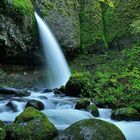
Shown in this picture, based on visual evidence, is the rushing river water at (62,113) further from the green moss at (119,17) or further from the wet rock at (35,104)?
the green moss at (119,17)

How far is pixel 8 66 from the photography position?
16016 mm

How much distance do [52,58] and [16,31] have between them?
228cm

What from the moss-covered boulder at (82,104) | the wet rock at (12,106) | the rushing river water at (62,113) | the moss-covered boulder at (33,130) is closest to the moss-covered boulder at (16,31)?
the rushing river water at (62,113)

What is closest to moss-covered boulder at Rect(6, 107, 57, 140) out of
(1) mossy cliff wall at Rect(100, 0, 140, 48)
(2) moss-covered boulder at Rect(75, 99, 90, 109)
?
(2) moss-covered boulder at Rect(75, 99, 90, 109)

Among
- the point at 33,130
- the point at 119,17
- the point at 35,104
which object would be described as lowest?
the point at 35,104

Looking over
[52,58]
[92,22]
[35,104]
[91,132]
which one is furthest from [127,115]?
[92,22]

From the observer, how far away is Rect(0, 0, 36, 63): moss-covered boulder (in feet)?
49.4

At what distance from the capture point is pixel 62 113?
10.2 m

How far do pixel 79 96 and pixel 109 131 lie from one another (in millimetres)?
5705

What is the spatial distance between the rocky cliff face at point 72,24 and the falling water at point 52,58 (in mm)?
479

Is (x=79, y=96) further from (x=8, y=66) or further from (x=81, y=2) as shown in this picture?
(x=81, y=2)

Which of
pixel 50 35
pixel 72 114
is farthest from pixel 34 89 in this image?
pixel 72 114

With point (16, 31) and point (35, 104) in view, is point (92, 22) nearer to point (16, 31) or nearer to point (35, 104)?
point (16, 31)

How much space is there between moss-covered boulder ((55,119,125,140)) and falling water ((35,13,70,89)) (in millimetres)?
9269
